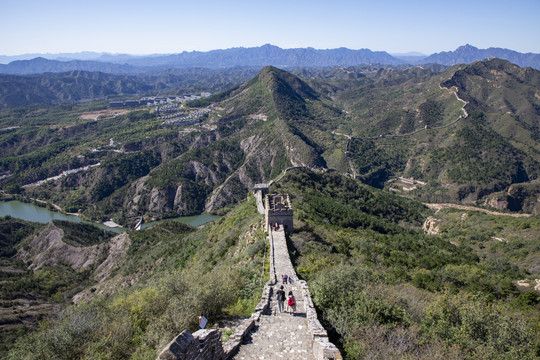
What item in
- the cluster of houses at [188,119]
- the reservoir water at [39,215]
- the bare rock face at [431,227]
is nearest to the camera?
the bare rock face at [431,227]

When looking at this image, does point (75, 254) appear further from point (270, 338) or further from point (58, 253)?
point (270, 338)

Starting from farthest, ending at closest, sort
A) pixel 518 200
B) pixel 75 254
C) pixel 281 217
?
pixel 518 200 < pixel 75 254 < pixel 281 217

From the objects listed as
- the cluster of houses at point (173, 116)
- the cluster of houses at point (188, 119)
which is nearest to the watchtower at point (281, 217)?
the cluster of houses at point (188, 119)

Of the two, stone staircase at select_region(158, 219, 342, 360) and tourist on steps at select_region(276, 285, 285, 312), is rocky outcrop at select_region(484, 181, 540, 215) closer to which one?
stone staircase at select_region(158, 219, 342, 360)

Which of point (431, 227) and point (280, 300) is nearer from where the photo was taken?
point (280, 300)

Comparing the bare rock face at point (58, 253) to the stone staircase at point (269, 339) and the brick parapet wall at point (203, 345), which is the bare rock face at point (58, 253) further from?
the brick parapet wall at point (203, 345)

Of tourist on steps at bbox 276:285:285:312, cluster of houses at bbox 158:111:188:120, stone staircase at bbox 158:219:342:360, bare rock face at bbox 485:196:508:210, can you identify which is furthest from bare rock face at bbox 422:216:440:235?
cluster of houses at bbox 158:111:188:120

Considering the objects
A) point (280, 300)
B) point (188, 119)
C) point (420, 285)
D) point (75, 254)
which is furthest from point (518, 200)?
point (188, 119)

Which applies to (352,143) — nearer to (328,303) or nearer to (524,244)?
(524,244)
